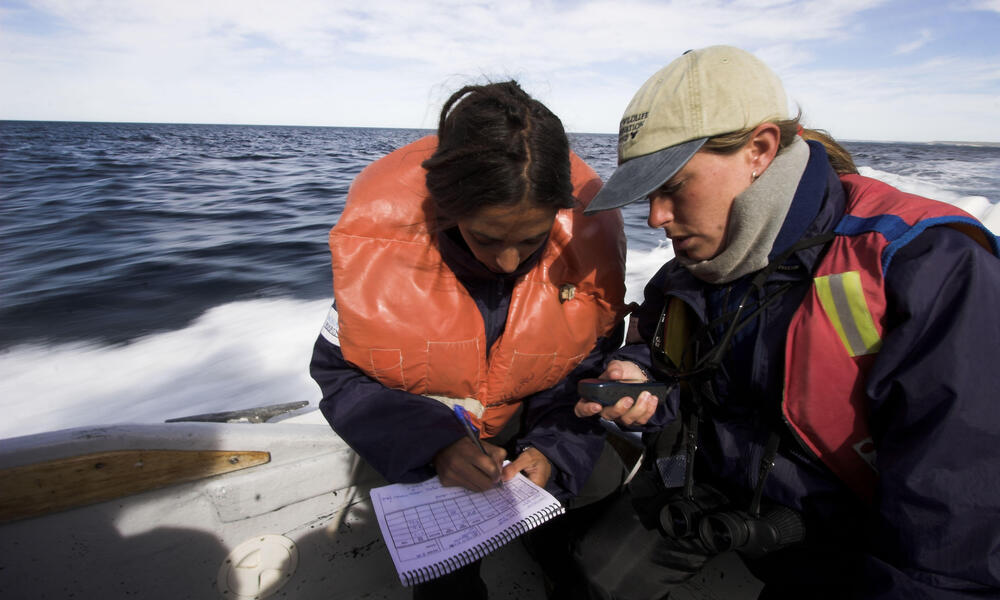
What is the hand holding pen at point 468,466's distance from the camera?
1.49 m

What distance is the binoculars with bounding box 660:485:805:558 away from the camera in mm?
1234

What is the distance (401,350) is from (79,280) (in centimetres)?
575

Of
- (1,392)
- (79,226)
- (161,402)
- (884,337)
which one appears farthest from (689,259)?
(79,226)

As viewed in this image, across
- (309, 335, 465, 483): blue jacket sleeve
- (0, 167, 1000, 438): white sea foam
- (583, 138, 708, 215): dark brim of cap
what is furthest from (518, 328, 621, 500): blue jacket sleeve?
(0, 167, 1000, 438): white sea foam

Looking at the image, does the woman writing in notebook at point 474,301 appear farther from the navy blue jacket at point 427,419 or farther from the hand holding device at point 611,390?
the hand holding device at point 611,390

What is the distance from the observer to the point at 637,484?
1832 mm

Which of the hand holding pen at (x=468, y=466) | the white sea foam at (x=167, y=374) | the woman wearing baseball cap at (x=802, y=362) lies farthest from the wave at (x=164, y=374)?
the woman wearing baseball cap at (x=802, y=362)

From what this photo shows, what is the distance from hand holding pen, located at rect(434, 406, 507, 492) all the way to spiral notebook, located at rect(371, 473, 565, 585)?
26 millimetres

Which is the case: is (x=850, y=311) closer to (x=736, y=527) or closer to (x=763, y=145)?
(x=763, y=145)

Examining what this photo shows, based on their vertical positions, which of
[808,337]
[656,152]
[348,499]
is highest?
[656,152]

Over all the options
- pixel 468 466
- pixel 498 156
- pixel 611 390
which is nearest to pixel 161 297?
pixel 468 466

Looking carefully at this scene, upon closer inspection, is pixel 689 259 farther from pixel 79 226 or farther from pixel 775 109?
pixel 79 226

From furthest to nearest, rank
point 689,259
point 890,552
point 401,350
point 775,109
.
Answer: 1. point 401,350
2. point 689,259
3. point 775,109
4. point 890,552

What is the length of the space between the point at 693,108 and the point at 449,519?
3.98ft
